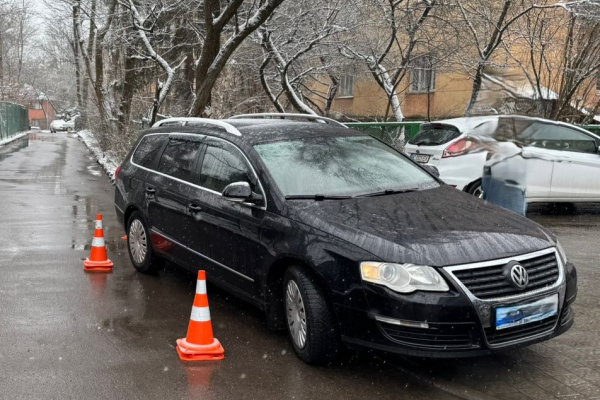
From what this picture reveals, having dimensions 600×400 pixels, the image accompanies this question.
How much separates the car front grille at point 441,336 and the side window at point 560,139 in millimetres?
7317

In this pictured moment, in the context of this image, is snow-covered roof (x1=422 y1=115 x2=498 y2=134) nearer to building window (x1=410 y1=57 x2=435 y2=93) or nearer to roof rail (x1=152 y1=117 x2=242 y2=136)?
roof rail (x1=152 y1=117 x2=242 y2=136)

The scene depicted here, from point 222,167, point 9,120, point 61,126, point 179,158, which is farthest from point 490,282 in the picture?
point 61,126

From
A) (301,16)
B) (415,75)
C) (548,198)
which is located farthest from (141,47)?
(548,198)

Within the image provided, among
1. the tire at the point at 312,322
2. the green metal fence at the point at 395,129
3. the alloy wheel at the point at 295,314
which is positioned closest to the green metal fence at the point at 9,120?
the green metal fence at the point at 395,129

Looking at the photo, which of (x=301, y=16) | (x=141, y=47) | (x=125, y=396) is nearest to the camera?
(x=125, y=396)

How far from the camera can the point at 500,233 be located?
14.4 feet

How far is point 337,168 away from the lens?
536cm

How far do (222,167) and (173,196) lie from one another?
801mm

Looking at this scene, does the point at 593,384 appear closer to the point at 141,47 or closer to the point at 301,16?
the point at 301,16

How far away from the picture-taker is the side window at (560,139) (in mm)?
10781

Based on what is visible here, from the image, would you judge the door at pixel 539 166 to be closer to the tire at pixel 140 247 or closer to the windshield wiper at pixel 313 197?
the tire at pixel 140 247

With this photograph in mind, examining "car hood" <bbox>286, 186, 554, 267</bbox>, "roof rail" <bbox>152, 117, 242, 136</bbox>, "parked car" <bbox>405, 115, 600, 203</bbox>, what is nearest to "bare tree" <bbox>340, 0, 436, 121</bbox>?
"parked car" <bbox>405, 115, 600, 203</bbox>

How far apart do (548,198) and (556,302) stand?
7.16m

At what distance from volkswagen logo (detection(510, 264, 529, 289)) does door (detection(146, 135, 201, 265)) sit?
3.00 m
